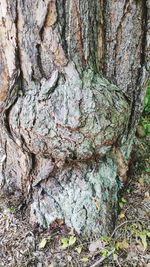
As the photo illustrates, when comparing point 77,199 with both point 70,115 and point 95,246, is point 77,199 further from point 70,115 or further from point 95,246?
point 70,115

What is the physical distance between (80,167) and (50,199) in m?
0.28

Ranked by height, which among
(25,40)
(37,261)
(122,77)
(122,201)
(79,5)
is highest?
(79,5)

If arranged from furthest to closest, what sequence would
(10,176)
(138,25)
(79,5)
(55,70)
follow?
1. (10,176)
2. (138,25)
3. (55,70)
4. (79,5)

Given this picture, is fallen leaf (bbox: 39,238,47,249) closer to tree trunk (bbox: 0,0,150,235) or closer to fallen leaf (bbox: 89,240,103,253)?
tree trunk (bbox: 0,0,150,235)

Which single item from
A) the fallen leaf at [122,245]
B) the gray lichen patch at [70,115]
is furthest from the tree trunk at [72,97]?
the fallen leaf at [122,245]

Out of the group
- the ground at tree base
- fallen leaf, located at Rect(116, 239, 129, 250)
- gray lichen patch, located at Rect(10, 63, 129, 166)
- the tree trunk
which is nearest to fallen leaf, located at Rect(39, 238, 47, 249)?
the ground at tree base

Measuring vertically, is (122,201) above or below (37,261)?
above

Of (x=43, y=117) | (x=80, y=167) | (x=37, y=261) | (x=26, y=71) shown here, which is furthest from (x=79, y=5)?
(x=37, y=261)

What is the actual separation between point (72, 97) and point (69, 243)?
90cm

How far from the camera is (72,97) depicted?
5.91ft

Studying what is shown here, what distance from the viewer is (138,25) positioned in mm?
1936

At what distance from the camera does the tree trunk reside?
175 centimetres

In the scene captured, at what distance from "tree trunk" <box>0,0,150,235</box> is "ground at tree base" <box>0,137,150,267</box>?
0.24ft

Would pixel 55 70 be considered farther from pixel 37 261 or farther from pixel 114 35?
pixel 37 261
